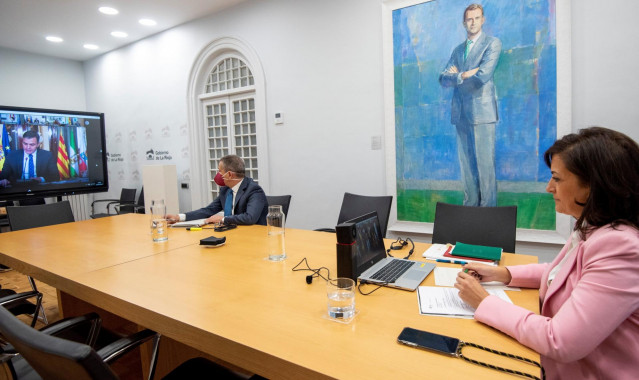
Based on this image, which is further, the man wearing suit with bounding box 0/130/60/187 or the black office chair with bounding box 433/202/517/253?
the man wearing suit with bounding box 0/130/60/187

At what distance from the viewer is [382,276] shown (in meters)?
1.49

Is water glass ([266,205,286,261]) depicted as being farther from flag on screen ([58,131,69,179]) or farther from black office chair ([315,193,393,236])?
flag on screen ([58,131,69,179])

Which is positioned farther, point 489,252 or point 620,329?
point 489,252

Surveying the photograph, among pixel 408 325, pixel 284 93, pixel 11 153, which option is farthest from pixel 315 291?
pixel 11 153

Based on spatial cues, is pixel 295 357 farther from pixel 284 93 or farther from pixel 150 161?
pixel 150 161

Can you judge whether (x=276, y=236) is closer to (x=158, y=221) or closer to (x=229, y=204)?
(x=158, y=221)

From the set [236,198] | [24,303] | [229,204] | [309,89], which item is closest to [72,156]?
[229,204]

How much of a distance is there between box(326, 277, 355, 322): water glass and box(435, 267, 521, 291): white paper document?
0.45 metres

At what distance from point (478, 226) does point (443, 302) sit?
1134 mm

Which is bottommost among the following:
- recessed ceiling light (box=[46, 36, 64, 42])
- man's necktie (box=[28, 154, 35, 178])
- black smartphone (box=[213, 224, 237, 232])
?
black smartphone (box=[213, 224, 237, 232])

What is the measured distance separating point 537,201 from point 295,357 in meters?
2.92

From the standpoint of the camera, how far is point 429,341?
0.98 metres

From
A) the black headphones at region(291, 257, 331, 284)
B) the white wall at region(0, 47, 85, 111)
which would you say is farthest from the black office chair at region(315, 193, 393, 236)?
the white wall at region(0, 47, 85, 111)

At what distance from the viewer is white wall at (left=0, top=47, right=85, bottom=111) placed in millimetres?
6172
